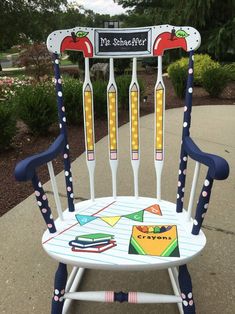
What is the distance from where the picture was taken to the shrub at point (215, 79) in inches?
276

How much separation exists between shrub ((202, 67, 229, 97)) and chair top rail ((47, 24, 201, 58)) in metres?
5.51

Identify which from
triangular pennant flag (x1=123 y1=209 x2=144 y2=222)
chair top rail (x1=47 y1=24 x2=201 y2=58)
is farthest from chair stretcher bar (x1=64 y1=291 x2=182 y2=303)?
chair top rail (x1=47 y1=24 x2=201 y2=58)

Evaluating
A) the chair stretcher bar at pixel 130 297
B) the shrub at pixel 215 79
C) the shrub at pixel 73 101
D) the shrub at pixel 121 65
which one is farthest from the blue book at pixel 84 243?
the shrub at pixel 121 65

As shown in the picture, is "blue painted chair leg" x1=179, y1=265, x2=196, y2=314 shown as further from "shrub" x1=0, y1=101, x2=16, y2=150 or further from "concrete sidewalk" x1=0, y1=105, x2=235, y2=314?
"shrub" x1=0, y1=101, x2=16, y2=150

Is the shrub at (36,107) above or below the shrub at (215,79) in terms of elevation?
above

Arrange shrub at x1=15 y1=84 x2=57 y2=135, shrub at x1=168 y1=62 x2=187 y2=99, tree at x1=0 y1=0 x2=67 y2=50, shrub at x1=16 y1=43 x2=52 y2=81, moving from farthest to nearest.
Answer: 1. tree at x1=0 y1=0 x2=67 y2=50
2. shrub at x1=16 y1=43 x2=52 y2=81
3. shrub at x1=168 y1=62 x2=187 y2=99
4. shrub at x1=15 y1=84 x2=57 y2=135

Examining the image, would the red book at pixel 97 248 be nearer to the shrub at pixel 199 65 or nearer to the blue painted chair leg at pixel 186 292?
the blue painted chair leg at pixel 186 292

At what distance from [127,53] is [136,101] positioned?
0.25 m

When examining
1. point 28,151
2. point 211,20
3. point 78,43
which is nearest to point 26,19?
point 211,20

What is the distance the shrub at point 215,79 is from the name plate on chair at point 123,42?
552 centimetres

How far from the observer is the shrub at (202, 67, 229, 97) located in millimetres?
7023

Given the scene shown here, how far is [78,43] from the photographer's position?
1.83 m

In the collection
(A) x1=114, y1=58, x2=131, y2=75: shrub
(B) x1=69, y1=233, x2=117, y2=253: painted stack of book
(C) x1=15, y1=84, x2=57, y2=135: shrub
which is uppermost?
(B) x1=69, y1=233, x2=117, y2=253: painted stack of book

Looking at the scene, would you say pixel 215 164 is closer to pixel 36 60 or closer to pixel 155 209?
pixel 155 209
